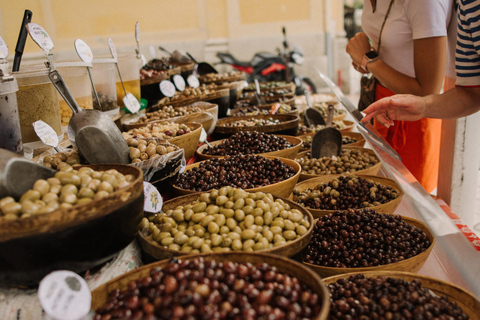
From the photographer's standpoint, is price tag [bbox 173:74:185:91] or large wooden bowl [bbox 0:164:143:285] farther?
price tag [bbox 173:74:185:91]

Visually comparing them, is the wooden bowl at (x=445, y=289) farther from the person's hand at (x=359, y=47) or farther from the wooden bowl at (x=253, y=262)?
the person's hand at (x=359, y=47)

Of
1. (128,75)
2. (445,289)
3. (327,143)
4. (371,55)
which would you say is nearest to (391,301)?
(445,289)

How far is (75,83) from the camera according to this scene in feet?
6.83

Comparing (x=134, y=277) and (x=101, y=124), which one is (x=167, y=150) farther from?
(x=134, y=277)

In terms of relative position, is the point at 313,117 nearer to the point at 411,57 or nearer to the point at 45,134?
the point at 411,57

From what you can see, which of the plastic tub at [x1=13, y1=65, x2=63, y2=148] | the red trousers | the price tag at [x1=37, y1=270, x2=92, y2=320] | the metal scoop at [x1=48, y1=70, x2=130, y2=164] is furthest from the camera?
the red trousers

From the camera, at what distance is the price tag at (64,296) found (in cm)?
78

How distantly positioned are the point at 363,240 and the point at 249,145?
1059mm

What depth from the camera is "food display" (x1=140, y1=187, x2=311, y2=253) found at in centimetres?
116

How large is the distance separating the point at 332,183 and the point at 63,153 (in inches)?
46.4

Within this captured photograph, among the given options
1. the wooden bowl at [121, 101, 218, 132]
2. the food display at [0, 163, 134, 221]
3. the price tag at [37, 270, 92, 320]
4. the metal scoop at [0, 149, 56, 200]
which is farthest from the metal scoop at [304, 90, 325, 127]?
the price tag at [37, 270, 92, 320]

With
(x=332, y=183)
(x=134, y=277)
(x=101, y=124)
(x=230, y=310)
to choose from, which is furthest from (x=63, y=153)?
(x=332, y=183)

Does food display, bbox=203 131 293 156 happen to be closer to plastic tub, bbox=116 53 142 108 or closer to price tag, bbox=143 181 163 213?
plastic tub, bbox=116 53 142 108

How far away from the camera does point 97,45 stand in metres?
7.68
